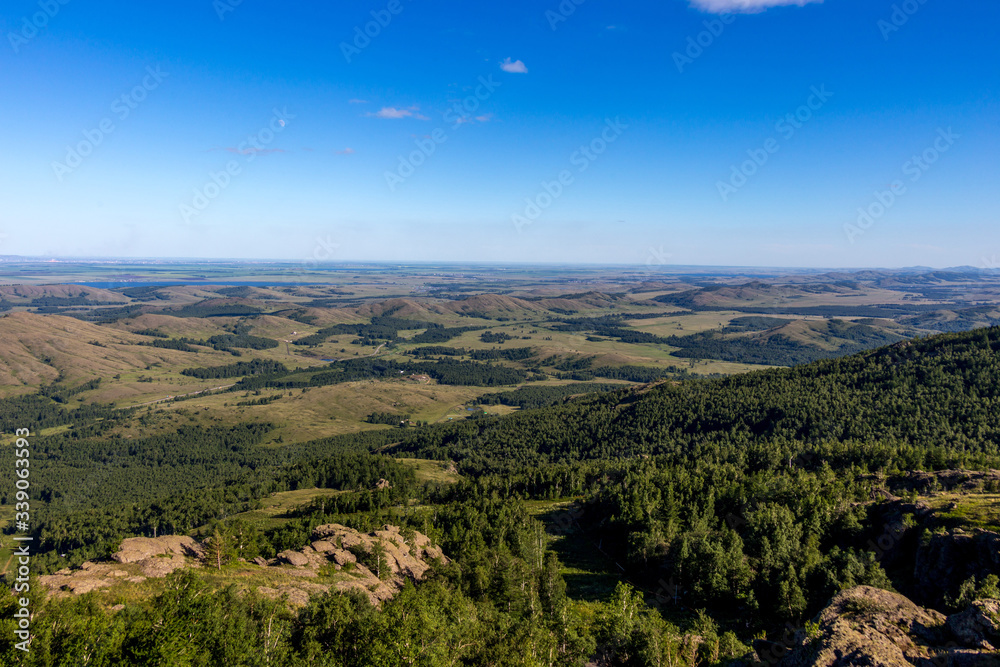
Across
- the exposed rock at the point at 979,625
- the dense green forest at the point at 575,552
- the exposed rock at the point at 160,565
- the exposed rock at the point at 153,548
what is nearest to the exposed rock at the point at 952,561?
the dense green forest at the point at 575,552

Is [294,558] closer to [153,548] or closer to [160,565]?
[160,565]

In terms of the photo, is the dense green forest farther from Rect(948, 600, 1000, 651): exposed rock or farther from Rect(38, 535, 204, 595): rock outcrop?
Rect(948, 600, 1000, 651): exposed rock

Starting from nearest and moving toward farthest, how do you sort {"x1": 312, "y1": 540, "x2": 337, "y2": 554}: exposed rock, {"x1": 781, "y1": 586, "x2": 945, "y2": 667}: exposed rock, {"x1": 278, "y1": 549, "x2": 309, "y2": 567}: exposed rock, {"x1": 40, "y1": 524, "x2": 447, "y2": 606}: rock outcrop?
{"x1": 781, "y1": 586, "x2": 945, "y2": 667}: exposed rock → {"x1": 40, "y1": 524, "x2": 447, "y2": 606}: rock outcrop → {"x1": 278, "y1": 549, "x2": 309, "y2": 567}: exposed rock → {"x1": 312, "y1": 540, "x2": 337, "y2": 554}: exposed rock

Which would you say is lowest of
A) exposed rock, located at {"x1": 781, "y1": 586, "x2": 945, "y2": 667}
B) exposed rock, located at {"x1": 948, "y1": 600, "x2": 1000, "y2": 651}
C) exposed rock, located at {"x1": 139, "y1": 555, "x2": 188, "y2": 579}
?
exposed rock, located at {"x1": 139, "y1": 555, "x2": 188, "y2": 579}

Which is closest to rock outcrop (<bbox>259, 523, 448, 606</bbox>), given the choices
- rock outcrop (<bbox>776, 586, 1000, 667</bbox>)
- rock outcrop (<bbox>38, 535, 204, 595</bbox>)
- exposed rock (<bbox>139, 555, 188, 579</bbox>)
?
exposed rock (<bbox>139, 555, 188, 579</bbox>)

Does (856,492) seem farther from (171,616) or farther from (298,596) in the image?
(171,616)

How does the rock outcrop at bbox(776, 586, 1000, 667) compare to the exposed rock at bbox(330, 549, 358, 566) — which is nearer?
the rock outcrop at bbox(776, 586, 1000, 667)

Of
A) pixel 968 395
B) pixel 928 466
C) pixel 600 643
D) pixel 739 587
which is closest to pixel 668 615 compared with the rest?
pixel 739 587

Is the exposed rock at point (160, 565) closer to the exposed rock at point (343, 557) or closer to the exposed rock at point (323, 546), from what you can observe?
the exposed rock at point (323, 546)

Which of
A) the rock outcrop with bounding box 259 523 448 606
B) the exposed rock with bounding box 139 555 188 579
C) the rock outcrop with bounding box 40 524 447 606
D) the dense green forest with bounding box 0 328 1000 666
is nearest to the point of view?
the dense green forest with bounding box 0 328 1000 666
